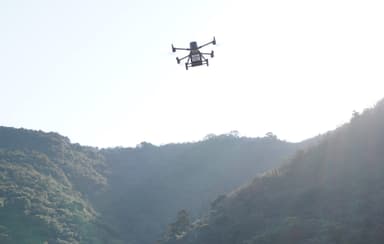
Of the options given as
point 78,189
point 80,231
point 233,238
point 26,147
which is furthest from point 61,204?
point 233,238

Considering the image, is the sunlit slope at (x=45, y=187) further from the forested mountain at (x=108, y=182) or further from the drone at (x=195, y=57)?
the drone at (x=195, y=57)

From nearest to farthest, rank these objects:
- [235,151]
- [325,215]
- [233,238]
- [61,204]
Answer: [325,215] → [233,238] → [61,204] → [235,151]

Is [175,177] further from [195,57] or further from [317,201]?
[195,57]

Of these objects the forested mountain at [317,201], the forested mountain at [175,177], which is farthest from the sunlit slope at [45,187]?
the forested mountain at [317,201]

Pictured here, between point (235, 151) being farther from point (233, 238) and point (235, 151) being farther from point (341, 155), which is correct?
point (233, 238)

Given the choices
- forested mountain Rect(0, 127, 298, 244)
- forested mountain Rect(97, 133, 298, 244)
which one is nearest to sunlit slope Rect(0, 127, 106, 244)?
forested mountain Rect(0, 127, 298, 244)

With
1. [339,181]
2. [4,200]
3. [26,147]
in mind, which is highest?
[26,147]
